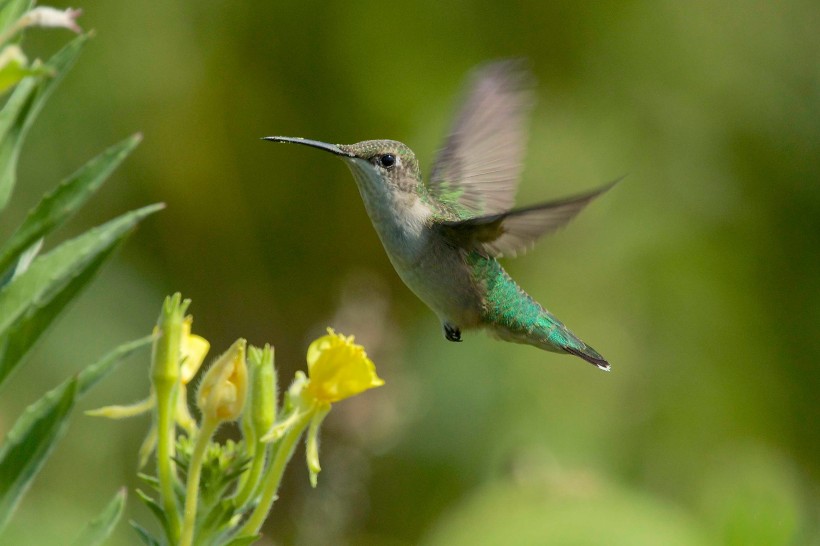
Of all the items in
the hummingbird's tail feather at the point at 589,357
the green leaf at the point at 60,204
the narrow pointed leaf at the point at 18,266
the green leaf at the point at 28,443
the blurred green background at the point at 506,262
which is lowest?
the blurred green background at the point at 506,262

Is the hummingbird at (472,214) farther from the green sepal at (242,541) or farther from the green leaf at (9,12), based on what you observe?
the green leaf at (9,12)

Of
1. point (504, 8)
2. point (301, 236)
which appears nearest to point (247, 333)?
point (301, 236)

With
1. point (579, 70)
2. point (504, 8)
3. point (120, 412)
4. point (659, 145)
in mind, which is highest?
point (120, 412)

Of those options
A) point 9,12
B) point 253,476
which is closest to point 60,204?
point 9,12

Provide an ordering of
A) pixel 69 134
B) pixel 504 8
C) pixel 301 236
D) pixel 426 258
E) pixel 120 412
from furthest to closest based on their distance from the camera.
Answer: pixel 504 8 < pixel 301 236 < pixel 69 134 < pixel 426 258 < pixel 120 412

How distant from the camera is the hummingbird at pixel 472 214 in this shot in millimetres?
2379

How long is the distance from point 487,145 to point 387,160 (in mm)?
529

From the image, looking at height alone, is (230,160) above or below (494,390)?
above

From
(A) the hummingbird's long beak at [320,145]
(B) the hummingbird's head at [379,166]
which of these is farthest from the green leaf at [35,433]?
(B) the hummingbird's head at [379,166]

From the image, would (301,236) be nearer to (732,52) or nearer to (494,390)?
(494,390)

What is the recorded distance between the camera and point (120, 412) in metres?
1.58

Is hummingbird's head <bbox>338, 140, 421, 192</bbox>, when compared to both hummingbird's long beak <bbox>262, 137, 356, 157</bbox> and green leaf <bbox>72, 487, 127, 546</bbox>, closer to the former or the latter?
hummingbird's long beak <bbox>262, 137, 356, 157</bbox>

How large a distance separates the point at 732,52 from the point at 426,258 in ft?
11.1

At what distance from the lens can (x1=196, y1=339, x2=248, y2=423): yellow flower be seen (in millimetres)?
1577
